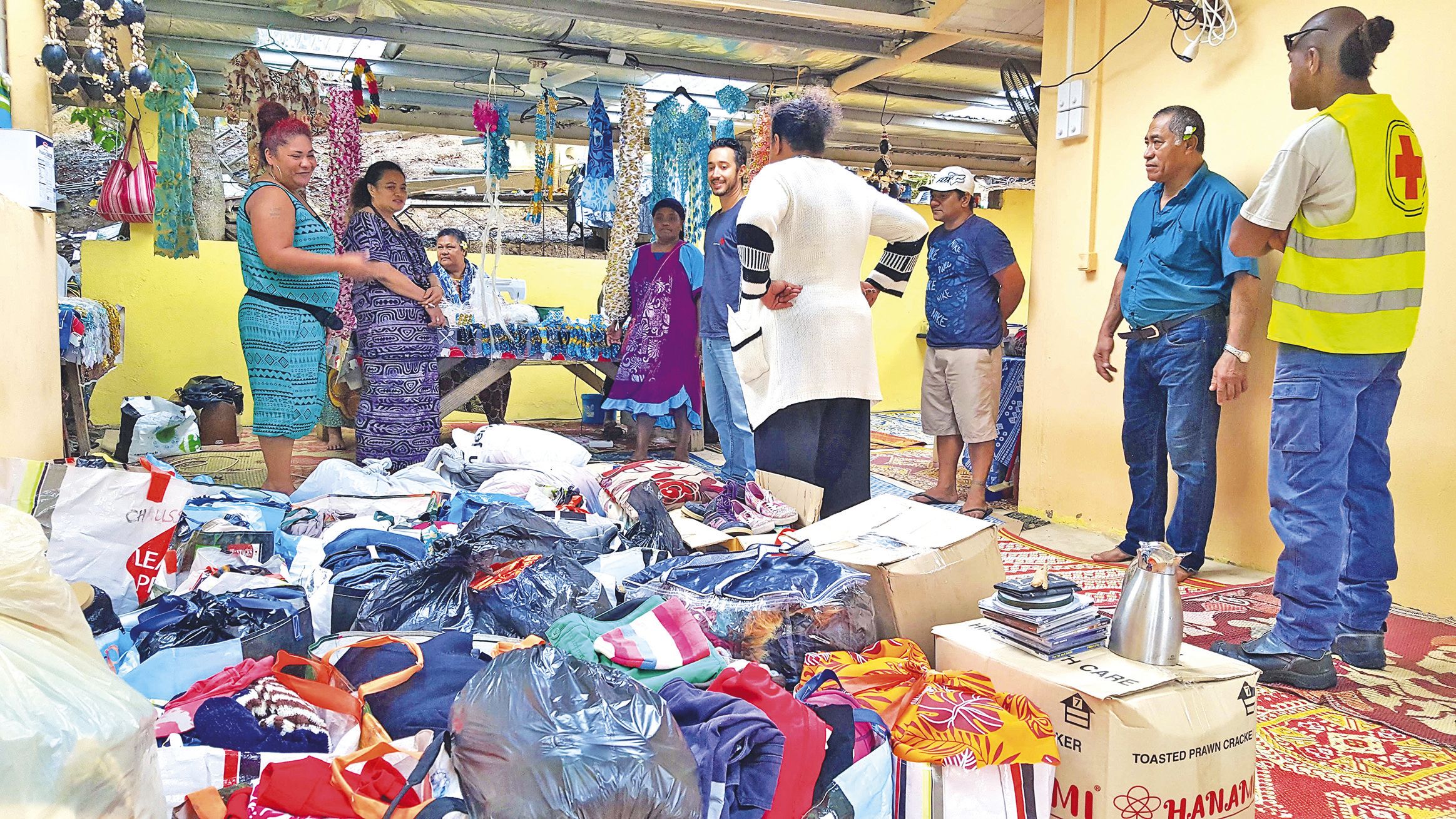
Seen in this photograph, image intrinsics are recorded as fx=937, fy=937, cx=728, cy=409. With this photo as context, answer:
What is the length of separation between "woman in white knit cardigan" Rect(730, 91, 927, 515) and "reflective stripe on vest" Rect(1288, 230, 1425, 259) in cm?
115

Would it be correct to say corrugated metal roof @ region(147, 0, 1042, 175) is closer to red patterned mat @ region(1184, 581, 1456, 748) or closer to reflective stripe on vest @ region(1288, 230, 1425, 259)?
reflective stripe on vest @ region(1288, 230, 1425, 259)

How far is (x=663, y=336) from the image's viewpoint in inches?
240

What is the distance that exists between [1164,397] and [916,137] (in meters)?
5.61

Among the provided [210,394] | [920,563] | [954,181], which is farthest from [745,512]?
[210,394]

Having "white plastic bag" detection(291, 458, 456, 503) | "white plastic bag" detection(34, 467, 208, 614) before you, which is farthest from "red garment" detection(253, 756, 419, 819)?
"white plastic bag" detection(291, 458, 456, 503)

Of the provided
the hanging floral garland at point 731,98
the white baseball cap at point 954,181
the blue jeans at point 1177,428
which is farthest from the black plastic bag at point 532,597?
the hanging floral garland at point 731,98

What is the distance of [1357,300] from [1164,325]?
3.88 feet

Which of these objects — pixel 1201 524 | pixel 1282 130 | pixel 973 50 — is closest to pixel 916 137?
pixel 973 50

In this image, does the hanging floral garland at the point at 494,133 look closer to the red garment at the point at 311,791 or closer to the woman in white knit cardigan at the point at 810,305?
the woman in white knit cardigan at the point at 810,305

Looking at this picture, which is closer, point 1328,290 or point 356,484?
point 1328,290

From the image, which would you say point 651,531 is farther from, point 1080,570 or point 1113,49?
point 1113,49

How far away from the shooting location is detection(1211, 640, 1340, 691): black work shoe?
8.27 ft

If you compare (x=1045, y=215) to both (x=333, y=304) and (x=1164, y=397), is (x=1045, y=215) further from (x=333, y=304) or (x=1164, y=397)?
(x=333, y=304)

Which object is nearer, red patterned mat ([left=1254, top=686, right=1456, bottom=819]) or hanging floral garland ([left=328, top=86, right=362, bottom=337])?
red patterned mat ([left=1254, top=686, right=1456, bottom=819])
